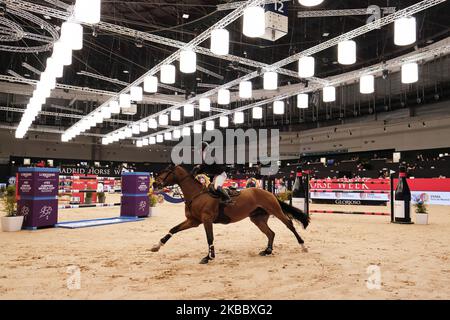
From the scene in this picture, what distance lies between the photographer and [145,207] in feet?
42.3

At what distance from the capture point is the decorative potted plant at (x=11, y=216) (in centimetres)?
891

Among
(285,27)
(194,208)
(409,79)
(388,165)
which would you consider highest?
(285,27)

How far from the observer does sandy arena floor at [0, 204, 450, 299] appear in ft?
12.3

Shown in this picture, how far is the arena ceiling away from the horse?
8.01 meters

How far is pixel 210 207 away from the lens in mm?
5660

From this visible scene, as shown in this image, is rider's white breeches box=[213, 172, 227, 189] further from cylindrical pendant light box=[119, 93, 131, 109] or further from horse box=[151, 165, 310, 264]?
cylindrical pendant light box=[119, 93, 131, 109]

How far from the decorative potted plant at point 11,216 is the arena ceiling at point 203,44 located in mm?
5610

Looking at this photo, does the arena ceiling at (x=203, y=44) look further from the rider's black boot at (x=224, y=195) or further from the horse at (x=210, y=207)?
the rider's black boot at (x=224, y=195)

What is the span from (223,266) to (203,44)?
15.5 meters
